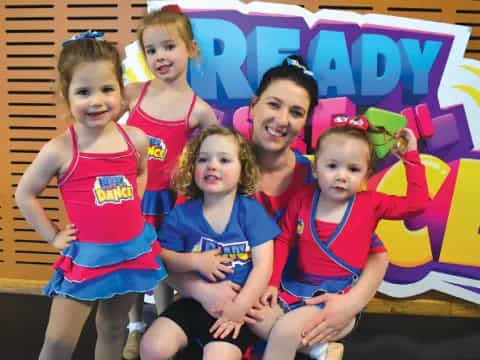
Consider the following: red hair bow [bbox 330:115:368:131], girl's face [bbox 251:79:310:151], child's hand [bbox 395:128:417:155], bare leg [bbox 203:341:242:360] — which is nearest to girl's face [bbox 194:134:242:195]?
girl's face [bbox 251:79:310:151]

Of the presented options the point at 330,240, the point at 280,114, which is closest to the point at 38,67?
the point at 280,114

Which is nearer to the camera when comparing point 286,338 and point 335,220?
point 286,338

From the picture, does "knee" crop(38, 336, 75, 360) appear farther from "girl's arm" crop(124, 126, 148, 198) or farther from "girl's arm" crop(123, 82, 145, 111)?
"girl's arm" crop(123, 82, 145, 111)

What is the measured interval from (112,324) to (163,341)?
240 millimetres

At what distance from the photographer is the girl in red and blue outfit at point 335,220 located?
5.09ft

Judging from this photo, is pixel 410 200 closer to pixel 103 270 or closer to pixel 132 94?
pixel 103 270

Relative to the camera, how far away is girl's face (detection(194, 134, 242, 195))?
1.54m

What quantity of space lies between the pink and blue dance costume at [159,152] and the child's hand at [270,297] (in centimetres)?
59

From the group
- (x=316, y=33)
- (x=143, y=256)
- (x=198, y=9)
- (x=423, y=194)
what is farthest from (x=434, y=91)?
(x=143, y=256)

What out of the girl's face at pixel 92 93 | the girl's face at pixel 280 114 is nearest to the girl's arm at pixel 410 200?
the girl's face at pixel 280 114

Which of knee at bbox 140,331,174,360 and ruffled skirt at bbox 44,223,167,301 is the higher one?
ruffled skirt at bbox 44,223,167,301

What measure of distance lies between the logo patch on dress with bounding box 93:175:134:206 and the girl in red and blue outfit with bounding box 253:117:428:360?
1.83 feet

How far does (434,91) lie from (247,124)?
3.28ft

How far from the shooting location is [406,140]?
168 centimetres
